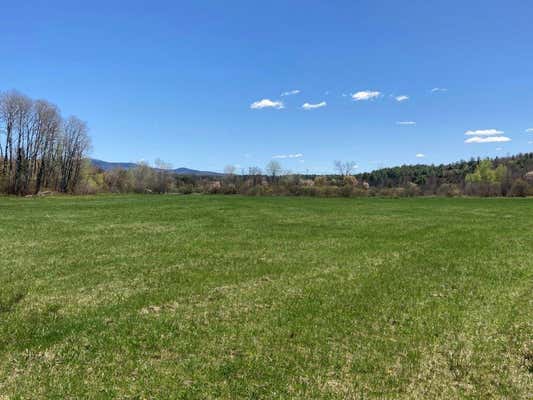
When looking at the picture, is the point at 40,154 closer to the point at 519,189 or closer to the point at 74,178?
the point at 74,178

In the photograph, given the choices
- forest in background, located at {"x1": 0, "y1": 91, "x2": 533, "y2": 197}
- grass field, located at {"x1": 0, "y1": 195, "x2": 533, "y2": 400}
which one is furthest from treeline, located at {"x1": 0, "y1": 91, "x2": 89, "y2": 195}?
grass field, located at {"x1": 0, "y1": 195, "x2": 533, "y2": 400}

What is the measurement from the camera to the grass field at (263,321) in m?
4.91

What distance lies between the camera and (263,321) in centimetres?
704

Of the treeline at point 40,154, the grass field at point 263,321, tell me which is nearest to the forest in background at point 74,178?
the treeline at point 40,154

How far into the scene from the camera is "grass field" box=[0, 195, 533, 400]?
4.91 m

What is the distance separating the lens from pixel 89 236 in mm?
16797

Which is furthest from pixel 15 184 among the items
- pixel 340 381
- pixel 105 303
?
pixel 340 381

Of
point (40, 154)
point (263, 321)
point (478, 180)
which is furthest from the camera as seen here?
point (478, 180)

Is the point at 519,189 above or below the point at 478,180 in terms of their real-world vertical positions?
below

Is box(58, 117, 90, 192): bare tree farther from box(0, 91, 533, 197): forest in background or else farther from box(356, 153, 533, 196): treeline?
box(356, 153, 533, 196): treeline

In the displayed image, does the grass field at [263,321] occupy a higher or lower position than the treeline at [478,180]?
lower

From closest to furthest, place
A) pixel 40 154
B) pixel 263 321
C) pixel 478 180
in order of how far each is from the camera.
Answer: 1. pixel 263 321
2. pixel 40 154
3. pixel 478 180

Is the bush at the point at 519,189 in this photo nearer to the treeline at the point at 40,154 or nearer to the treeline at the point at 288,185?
the treeline at the point at 288,185

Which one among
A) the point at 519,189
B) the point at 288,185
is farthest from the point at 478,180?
the point at 288,185
